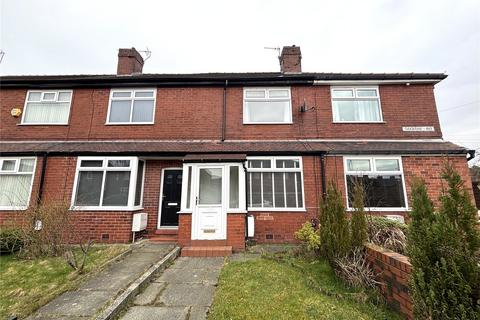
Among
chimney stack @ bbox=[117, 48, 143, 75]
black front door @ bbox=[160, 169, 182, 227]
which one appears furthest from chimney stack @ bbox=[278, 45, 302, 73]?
chimney stack @ bbox=[117, 48, 143, 75]

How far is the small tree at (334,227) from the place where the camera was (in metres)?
4.23

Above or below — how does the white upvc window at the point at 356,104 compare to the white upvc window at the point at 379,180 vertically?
above

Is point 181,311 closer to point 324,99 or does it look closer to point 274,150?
point 274,150

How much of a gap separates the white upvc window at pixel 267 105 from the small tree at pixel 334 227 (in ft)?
16.0

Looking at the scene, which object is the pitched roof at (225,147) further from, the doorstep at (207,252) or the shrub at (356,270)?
the shrub at (356,270)

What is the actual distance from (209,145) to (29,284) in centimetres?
573

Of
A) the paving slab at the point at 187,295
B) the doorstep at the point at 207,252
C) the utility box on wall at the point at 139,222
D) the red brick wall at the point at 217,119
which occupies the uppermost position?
the red brick wall at the point at 217,119

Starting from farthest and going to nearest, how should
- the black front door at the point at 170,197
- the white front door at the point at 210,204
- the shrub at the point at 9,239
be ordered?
the black front door at the point at 170,197, the white front door at the point at 210,204, the shrub at the point at 9,239

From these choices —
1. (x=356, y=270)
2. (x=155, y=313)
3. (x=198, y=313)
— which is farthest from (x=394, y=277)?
(x=155, y=313)

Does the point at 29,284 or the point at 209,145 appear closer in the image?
the point at 29,284

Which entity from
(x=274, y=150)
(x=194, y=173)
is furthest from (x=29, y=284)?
(x=274, y=150)

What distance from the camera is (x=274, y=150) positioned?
778 cm

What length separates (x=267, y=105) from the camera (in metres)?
9.23

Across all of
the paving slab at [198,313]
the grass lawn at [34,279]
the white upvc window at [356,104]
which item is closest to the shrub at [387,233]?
the paving slab at [198,313]
